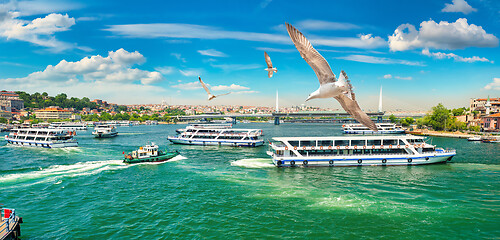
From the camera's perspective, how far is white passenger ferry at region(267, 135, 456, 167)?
22.4 metres

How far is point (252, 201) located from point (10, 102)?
500ft

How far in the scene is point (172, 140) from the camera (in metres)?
40.6

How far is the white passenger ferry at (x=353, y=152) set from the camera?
22.4 meters

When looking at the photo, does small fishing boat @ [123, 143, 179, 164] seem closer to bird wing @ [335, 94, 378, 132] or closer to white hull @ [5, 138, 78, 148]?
white hull @ [5, 138, 78, 148]

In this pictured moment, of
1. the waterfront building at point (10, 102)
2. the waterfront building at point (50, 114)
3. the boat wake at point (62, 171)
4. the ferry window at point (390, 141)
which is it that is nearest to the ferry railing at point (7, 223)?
the boat wake at point (62, 171)

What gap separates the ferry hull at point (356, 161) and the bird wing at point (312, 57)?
17.4 m

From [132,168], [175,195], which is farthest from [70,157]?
[175,195]

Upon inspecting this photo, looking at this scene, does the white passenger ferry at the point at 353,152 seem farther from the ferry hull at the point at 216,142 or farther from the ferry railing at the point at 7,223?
the ferry railing at the point at 7,223

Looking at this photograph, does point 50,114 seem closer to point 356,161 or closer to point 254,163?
point 254,163

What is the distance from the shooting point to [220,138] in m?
39.1

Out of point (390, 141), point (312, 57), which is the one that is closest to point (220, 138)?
point (390, 141)

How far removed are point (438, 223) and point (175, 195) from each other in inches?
467

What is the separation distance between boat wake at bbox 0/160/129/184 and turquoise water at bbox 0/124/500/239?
71 millimetres

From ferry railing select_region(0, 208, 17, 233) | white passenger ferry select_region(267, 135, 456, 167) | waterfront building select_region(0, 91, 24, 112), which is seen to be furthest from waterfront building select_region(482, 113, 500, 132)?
waterfront building select_region(0, 91, 24, 112)
